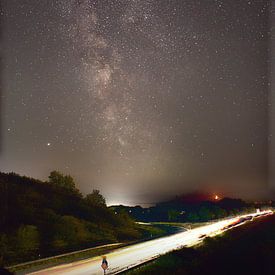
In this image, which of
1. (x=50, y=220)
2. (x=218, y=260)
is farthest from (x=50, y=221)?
(x=218, y=260)

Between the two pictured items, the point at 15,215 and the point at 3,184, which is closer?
the point at 15,215

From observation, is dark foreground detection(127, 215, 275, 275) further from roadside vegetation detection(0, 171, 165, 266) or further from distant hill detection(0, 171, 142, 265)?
distant hill detection(0, 171, 142, 265)

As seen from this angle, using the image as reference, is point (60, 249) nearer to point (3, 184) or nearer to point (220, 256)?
point (220, 256)

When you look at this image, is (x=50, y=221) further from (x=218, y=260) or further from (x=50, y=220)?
(x=218, y=260)

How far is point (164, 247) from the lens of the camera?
4078 cm

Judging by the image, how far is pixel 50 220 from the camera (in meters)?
52.8

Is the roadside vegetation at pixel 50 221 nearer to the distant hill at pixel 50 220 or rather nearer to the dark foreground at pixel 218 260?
the distant hill at pixel 50 220

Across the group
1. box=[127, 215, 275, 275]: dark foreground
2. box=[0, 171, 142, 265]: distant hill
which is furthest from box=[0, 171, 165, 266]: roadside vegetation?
box=[127, 215, 275, 275]: dark foreground

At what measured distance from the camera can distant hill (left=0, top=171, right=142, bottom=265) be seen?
40.5 m

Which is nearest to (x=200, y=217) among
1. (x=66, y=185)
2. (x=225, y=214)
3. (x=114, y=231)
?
(x=225, y=214)

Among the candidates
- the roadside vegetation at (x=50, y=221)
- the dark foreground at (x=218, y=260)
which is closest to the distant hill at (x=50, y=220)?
the roadside vegetation at (x=50, y=221)

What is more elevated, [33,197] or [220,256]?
[33,197]

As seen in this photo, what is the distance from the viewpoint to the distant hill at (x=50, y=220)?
133 feet

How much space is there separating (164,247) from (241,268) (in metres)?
14.1
